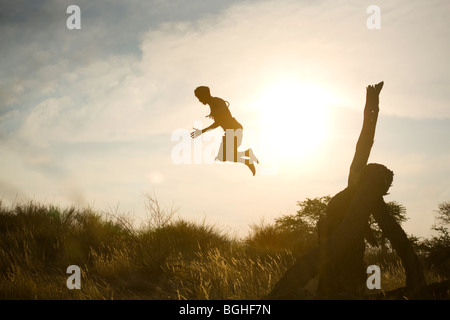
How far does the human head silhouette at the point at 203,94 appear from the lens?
5.75 metres

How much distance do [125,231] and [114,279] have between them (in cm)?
454

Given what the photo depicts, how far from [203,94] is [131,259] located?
6106 millimetres

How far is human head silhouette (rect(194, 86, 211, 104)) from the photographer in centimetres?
575

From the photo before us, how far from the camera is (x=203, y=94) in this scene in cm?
576

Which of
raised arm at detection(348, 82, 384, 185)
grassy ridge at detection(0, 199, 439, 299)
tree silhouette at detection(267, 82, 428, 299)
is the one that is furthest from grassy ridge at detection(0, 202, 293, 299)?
raised arm at detection(348, 82, 384, 185)

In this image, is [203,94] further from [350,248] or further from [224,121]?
[350,248]

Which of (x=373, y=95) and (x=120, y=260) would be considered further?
(x=120, y=260)

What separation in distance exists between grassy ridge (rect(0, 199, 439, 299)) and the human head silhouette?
2.68 m

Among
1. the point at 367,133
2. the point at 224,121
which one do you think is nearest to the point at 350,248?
the point at 367,133

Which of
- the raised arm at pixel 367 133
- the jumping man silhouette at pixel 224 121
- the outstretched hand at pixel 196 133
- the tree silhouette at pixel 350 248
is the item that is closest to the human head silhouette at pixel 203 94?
the jumping man silhouette at pixel 224 121

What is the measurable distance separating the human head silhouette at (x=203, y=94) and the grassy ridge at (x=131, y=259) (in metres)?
2.68
